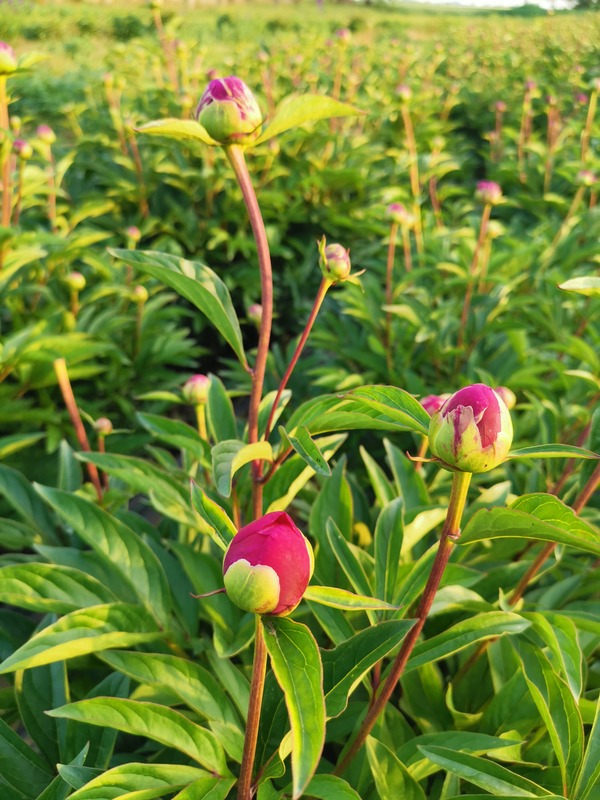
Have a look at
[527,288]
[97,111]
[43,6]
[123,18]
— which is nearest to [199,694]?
[527,288]

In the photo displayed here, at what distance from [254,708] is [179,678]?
23 centimetres

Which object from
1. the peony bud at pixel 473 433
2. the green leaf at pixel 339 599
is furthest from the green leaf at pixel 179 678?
the peony bud at pixel 473 433

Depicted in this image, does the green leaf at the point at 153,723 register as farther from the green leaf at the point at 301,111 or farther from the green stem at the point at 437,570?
the green leaf at the point at 301,111

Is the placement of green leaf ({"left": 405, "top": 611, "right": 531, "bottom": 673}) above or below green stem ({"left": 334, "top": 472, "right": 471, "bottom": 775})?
below

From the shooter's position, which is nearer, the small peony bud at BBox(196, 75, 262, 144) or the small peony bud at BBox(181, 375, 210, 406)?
the small peony bud at BBox(196, 75, 262, 144)

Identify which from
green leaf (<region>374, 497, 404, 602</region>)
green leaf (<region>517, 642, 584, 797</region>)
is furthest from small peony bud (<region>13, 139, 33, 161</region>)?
green leaf (<region>517, 642, 584, 797</region>)

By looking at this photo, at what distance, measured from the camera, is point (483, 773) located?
1.87 feet

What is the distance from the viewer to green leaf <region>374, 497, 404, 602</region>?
74 centimetres

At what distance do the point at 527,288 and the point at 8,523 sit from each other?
4.99 ft

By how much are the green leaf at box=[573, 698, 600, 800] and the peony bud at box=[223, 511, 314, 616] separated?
1.22ft

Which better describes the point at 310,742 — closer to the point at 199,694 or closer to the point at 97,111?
the point at 199,694

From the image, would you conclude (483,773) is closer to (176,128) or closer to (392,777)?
(392,777)

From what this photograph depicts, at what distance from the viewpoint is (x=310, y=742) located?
0.38 m

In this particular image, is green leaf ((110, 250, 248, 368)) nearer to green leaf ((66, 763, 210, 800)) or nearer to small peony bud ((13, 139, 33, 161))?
green leaf ((66, 763, 210, 800))
